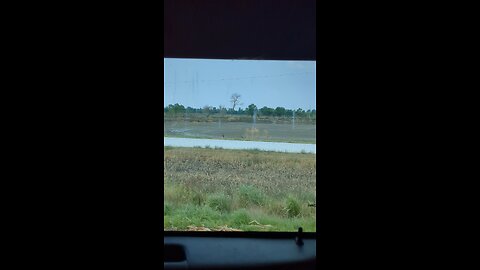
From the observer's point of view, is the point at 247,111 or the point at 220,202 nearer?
the point at 247,111

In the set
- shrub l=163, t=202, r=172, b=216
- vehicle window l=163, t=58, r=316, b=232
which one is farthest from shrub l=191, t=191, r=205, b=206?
shrub l=163, t=202, r=172, b=216

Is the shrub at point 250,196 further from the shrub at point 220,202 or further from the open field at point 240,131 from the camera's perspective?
the open field at point 240,131

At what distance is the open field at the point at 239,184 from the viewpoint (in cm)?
462

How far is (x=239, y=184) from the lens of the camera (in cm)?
514

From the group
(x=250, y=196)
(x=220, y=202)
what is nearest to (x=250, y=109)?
(x=250, y=196)

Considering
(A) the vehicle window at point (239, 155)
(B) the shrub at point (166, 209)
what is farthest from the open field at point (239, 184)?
(B) the shrub at point (166, 209)

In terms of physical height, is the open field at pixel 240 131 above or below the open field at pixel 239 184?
above

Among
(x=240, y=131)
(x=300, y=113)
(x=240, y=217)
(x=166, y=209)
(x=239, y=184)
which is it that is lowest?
(x=240, y=217)

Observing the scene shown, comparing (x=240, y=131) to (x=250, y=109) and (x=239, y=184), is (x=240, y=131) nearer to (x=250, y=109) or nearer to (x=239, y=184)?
(x=250, y=109)

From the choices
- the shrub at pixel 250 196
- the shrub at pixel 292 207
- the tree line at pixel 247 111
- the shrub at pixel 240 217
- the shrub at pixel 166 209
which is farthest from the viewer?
the shrub at pixel 250 196

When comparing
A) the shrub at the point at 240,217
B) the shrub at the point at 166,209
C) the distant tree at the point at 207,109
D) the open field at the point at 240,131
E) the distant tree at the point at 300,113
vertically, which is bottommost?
the shrub at the point at 240,217
